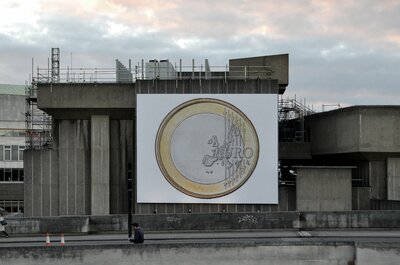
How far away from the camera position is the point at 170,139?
36.7 metres

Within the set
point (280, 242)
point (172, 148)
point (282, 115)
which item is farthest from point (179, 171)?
point (282, 115)

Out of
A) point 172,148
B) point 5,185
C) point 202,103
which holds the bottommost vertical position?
point 5,185

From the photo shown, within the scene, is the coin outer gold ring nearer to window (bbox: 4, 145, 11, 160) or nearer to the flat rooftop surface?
the flat rooftop surface

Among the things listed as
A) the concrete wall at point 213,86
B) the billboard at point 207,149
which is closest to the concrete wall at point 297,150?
the billboard at point 207,149

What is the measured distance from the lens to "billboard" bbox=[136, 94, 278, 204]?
3656 cm

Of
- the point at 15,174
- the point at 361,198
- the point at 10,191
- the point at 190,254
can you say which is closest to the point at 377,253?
the point at 190,254

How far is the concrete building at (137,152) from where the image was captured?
3672 cm

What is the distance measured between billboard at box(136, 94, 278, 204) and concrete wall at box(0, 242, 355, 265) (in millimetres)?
12905

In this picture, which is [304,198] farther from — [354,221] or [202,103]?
[202,103]

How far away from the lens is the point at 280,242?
77.8 feet

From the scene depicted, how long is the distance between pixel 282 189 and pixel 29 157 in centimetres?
1782

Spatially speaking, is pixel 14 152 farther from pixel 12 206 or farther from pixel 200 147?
pixel 200 147

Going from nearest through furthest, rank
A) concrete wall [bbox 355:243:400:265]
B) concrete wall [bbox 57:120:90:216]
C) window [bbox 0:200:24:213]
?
concrete wall [bbox 355:243:400:265]
concrete wall [bbox 57:120:90:216]
window [bbox 0:200:24:213]

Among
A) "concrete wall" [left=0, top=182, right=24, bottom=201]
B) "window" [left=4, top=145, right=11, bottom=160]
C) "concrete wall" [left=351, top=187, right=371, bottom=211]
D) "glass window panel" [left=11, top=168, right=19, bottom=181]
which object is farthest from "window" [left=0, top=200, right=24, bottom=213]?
"concrete wall" [left=351, top=187, right=371, bottom=211]
